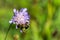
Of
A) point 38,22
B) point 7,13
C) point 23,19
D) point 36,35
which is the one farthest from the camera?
point 7,13

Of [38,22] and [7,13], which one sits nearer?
[38,22]

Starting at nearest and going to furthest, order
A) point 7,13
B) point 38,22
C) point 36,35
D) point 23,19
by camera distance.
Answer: point 23,19 → point 36,35 → point 38,22 → point 7,13

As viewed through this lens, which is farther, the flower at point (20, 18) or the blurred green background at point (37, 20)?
the blurred green background at point (37, 20)

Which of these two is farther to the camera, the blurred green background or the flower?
the blurred green background

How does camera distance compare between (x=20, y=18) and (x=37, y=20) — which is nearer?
(x=20, y=18)

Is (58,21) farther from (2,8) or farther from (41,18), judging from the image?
(2,8)

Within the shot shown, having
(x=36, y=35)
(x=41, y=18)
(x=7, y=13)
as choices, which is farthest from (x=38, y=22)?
(x=7, y=13)

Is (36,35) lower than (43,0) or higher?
lower

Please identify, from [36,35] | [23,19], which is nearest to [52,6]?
[36,35]
